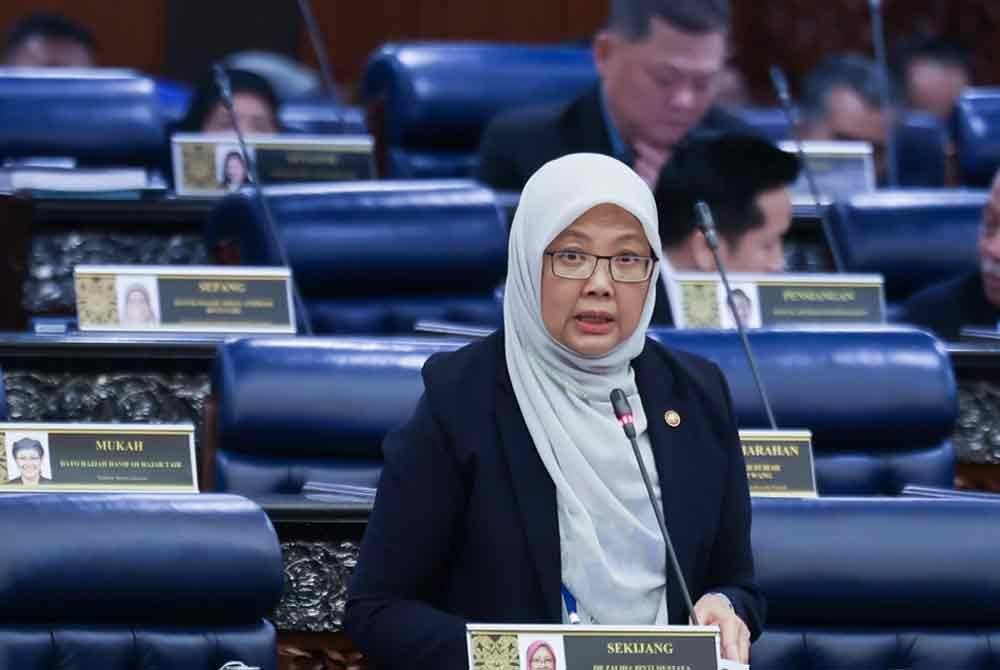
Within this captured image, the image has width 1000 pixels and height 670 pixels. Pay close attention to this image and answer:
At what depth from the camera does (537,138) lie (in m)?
4.87

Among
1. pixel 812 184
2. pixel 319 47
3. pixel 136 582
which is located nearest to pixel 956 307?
pixel 812 184

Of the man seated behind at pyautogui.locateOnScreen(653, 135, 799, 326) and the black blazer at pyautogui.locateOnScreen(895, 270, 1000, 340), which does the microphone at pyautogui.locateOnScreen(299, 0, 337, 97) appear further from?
the black blazer at pyautogui.locateOnScreen(895, 270, 1000, 340)

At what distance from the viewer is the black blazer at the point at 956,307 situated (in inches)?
179

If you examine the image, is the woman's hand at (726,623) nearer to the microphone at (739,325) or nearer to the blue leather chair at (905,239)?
the microphone at (739,325)

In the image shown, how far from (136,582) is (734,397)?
4.20 feet

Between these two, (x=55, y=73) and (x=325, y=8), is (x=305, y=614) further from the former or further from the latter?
(x=325, y=8)

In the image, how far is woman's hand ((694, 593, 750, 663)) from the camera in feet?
6.86

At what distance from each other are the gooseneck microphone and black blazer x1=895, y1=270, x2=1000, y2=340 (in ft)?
8.18

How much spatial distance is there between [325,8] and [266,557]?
6.62m

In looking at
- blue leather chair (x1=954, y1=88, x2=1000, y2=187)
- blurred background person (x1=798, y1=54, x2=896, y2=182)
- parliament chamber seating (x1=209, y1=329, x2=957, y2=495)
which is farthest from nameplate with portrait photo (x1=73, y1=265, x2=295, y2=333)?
blurred background person (x1=798, y1=54, x2=896, y2=182)

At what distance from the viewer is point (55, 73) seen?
18.1ft

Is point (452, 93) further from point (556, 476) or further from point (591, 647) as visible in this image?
point (591, 647)

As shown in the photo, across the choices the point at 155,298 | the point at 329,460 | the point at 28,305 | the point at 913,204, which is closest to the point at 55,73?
the point at 28,305

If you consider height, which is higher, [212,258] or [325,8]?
[325,8]
